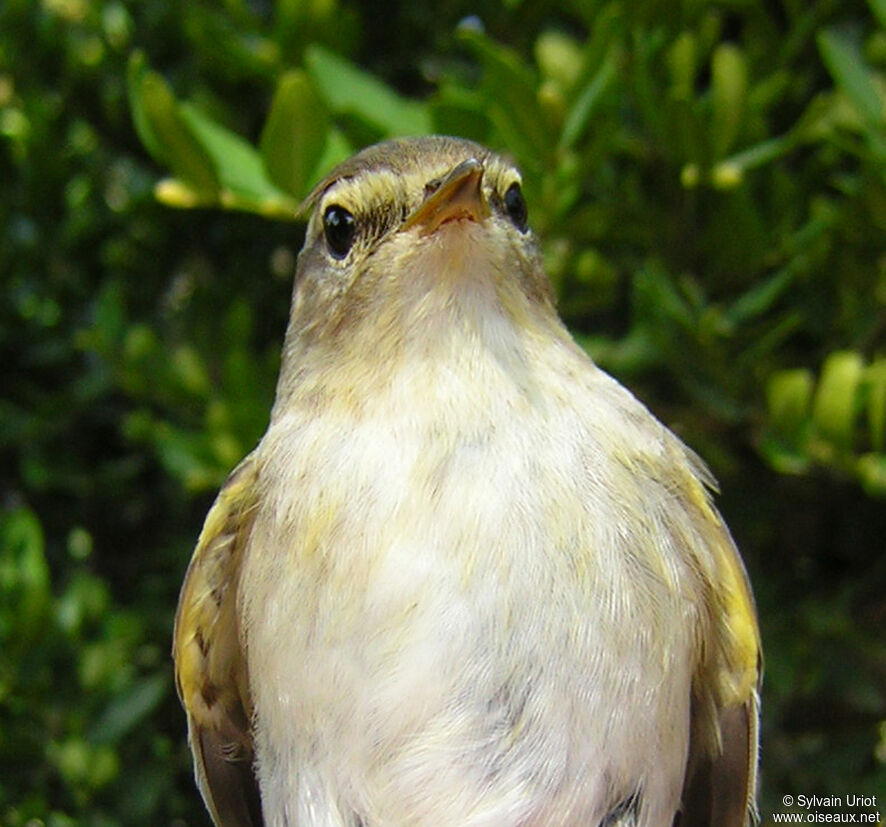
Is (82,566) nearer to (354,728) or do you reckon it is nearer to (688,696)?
(354,728)

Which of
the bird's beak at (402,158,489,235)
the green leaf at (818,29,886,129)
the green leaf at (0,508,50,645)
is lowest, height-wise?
the green leaf at (0,508,50,645)

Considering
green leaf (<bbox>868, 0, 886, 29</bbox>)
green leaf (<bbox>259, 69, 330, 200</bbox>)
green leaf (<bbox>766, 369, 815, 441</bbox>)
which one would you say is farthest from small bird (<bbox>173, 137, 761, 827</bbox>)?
green leaf (<bbox>868, 0, 886, 29</bbox>)

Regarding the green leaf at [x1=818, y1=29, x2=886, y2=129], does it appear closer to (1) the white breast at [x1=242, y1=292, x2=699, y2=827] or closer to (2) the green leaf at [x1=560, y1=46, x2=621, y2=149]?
(2) the green leaf at [x1=560, y1=46, x2=621, y2=149]

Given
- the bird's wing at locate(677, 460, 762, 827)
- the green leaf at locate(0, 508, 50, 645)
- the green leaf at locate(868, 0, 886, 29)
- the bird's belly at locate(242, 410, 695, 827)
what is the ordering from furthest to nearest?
the green leaf at locate(0, 508, 50, 645) < the green leaf at locate(868, 0, 886, 29) < the bird's wing at locate(677, 460, 762, 827) < the bird's belly at locate(242, 410, 695, 827)

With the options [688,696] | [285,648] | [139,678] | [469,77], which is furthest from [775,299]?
[139,678]

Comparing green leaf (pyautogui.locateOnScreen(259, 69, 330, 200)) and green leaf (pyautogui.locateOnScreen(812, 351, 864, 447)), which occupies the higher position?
green leaf (pyautogui.locateOnScreen(259, 69, 330, 200))

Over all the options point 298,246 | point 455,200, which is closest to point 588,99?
point 455,200
